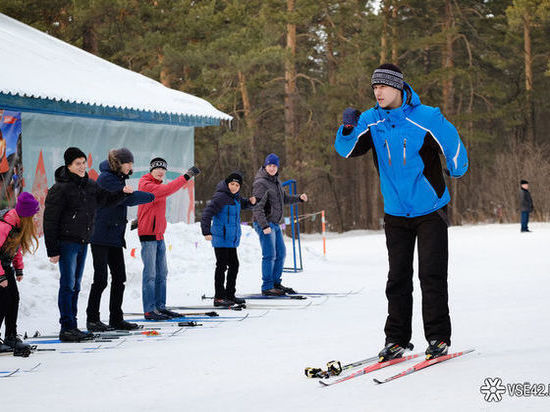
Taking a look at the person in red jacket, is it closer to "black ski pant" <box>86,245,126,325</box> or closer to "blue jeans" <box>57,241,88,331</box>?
"black ski pant" <box>86,245,126,325</box>

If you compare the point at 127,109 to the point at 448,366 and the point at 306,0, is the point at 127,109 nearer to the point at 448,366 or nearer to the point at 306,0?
the point at 448,366

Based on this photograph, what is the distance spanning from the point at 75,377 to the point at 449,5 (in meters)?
33.1

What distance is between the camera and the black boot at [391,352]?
18.1 ft

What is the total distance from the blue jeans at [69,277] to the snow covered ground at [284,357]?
1.10 ft

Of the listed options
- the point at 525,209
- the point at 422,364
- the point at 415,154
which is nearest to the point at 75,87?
the point at 415,154

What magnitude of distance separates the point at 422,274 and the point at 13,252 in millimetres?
3572

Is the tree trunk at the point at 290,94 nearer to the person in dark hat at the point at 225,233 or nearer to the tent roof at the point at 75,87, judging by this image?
the tent roof at the point at 75,87

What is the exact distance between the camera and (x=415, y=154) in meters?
5.45

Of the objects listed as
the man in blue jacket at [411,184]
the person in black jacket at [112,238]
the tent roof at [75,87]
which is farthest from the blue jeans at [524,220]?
the man in blue jacket at [411,184]

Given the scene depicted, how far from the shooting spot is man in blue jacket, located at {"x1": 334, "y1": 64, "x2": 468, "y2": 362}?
17.8 ft

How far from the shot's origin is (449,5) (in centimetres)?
3556

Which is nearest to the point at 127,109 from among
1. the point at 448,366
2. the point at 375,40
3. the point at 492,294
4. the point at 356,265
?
the point at 356,265

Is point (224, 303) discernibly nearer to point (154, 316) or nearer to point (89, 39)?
point (154, 316)

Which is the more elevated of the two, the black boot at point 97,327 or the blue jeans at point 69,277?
the blue jeans at point 69,277
